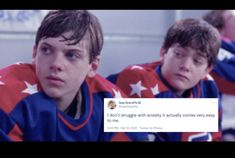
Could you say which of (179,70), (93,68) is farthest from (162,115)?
(93,68)

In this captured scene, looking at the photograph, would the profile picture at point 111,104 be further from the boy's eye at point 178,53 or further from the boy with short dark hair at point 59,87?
the boy's eye at point 178,53

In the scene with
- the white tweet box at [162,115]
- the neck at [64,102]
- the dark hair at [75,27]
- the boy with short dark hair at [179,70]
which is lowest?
the white tweet box at [162,115]

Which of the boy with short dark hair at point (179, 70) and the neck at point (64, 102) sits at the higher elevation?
the boy with short dark hair at point (179, 70)

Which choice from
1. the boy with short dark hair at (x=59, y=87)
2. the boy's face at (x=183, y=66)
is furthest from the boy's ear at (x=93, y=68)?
the boy's face at (x=183, y=66)

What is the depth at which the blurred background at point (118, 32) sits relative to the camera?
1.75m

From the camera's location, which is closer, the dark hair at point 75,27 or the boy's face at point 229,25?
the dark hair at point 75,27

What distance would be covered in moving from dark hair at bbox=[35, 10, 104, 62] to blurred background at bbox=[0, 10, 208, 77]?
28 millimetres

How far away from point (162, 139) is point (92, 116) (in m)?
0.32

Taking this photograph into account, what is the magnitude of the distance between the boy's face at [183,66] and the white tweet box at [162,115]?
0.07 metres

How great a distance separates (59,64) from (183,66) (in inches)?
19.9
